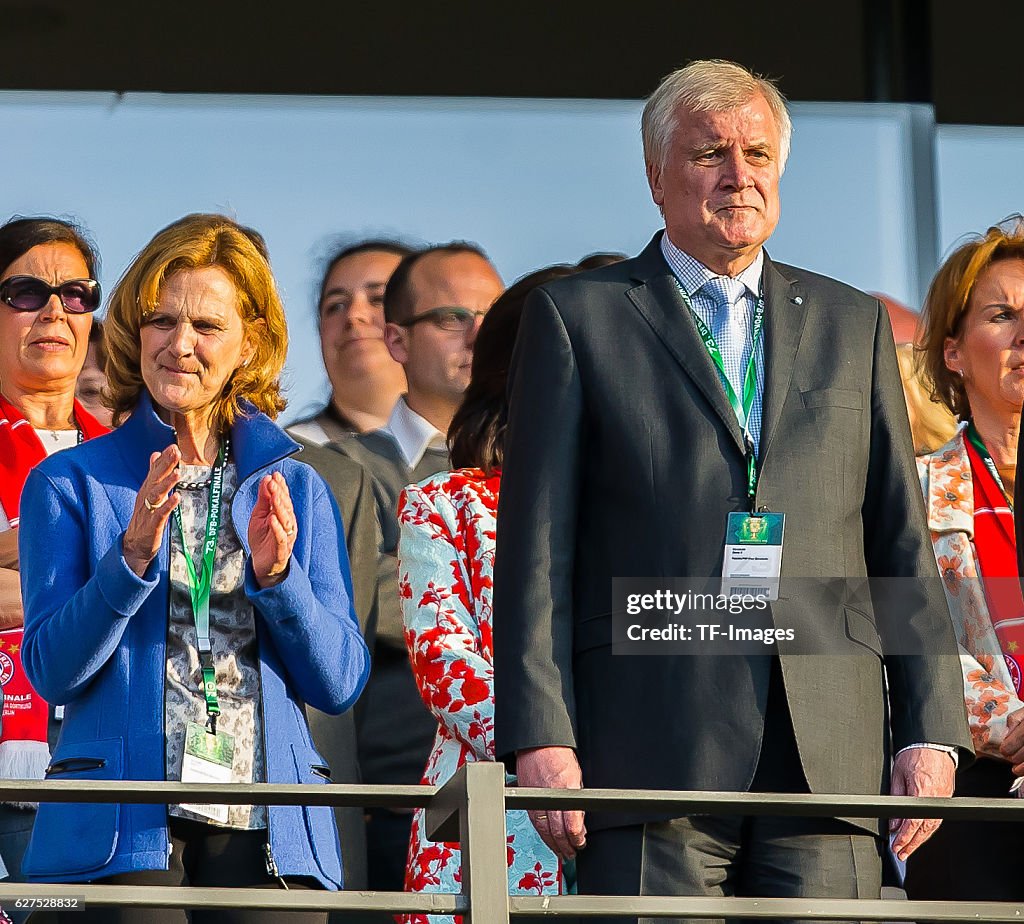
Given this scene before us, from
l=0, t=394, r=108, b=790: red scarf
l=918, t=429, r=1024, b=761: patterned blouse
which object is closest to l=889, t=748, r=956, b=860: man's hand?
l=918, t=429, r=1024, b=761: patterned blouse

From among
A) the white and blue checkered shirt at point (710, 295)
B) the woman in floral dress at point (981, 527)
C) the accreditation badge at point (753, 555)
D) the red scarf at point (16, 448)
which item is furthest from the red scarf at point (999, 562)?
the red scarf at point (16, 448)

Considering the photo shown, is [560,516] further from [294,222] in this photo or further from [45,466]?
[294,222]

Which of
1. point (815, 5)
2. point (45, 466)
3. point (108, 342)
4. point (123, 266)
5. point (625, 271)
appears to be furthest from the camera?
point (815, 5)

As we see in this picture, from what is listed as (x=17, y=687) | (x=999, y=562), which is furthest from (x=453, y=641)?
(x=999, y=562)

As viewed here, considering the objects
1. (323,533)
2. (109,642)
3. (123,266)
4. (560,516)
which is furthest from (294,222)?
(560,516)

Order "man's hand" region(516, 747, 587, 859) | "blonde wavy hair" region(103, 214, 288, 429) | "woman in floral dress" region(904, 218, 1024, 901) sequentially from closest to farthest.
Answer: "man's hand" region(516, 747, 587, 859), "blonde wavy hair" region(103, 214, 288, 429), "woman in floral dress" region(904, 218, 1024, 901)

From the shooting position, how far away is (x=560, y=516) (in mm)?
2918

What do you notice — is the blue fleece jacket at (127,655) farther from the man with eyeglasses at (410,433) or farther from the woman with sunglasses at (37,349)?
the man with eyeglasses at (410,433)

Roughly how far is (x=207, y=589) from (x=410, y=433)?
1.50 meters

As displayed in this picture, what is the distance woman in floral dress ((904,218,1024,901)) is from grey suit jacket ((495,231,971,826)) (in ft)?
1.91

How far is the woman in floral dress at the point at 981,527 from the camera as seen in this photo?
3.87 metres

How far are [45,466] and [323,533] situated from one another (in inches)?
20.4

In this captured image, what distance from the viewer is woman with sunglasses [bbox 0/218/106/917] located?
436 cm
